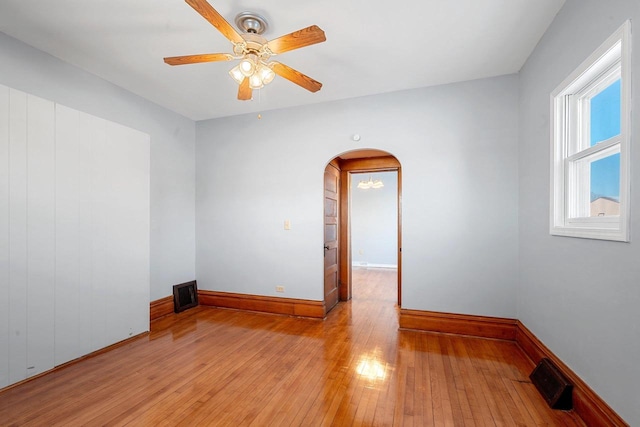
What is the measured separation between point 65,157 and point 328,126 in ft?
9.25

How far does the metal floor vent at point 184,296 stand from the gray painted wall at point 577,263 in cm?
426

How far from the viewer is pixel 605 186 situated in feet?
6.04

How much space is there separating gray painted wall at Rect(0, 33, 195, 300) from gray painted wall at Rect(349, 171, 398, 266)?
4.68 m

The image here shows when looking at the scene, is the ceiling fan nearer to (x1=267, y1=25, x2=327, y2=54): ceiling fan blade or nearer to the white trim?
(x1=267, y1=25, x2=327, y2=54): ceiling fan blade

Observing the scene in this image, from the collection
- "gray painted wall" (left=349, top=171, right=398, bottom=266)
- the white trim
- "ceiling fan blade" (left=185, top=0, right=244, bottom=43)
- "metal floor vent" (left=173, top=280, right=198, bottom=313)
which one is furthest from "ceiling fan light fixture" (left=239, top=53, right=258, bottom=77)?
the white trim

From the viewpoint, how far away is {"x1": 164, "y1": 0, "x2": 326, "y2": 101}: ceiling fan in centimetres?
177

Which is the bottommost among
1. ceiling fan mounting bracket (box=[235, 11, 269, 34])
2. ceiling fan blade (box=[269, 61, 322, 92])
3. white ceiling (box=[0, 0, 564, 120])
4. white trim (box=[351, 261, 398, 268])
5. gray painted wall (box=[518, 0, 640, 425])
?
white trim (box=[351, 261, 398, 268])

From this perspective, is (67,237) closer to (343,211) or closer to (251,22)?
(251,22)

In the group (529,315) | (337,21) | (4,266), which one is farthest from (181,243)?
(529,315)

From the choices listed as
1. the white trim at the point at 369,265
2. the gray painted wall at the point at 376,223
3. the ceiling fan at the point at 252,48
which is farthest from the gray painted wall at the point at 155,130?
the white trim at the point at 369,265

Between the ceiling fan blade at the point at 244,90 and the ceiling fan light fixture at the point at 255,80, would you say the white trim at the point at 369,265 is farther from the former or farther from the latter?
the ceiling fan light fixture at the point at 255,80

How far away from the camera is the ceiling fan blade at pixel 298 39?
1747mm

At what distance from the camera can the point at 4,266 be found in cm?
217

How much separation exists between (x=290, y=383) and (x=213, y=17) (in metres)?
2.64
